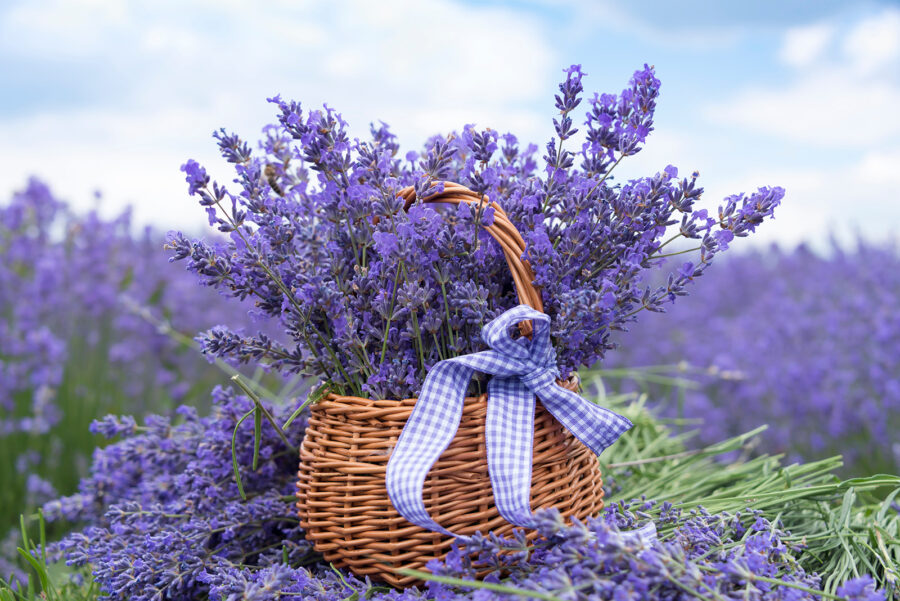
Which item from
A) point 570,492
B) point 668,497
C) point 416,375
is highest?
point 416,375

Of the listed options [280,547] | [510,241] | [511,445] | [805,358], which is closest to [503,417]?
[511,445]

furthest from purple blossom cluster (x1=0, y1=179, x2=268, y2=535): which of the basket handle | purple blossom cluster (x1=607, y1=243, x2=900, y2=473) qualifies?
purple blossom cluster (x1=607, y1=243, x2=900, y2=473)

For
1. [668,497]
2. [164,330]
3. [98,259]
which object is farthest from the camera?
[98,259]

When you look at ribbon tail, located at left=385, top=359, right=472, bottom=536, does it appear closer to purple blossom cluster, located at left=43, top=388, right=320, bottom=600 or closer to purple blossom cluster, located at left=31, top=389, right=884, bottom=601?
purple blossom cluster, located at left=31, top=389, right=884, bottom=601

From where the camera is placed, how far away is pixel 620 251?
3.71 ft

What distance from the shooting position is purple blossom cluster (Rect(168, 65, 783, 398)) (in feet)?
3.54

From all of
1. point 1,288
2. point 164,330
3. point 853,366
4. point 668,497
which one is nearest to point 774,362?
point 853,366

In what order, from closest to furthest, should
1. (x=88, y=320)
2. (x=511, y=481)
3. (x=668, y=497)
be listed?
(x=511, y=481) → (x=668, y=497) → (x=88, y=320)

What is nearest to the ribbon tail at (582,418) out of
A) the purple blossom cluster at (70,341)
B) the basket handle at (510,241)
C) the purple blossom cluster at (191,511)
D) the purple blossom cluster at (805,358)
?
the basket handle at (510,241)

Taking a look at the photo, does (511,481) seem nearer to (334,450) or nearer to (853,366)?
(334,450)

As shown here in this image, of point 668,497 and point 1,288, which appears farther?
point 1,288

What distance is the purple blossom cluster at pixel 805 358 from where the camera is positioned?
11.2 feet

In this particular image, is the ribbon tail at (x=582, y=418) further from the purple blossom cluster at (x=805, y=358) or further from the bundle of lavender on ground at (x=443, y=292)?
the purple blossom cluster at (x=805, y=358)

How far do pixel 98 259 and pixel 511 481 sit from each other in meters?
3.07
